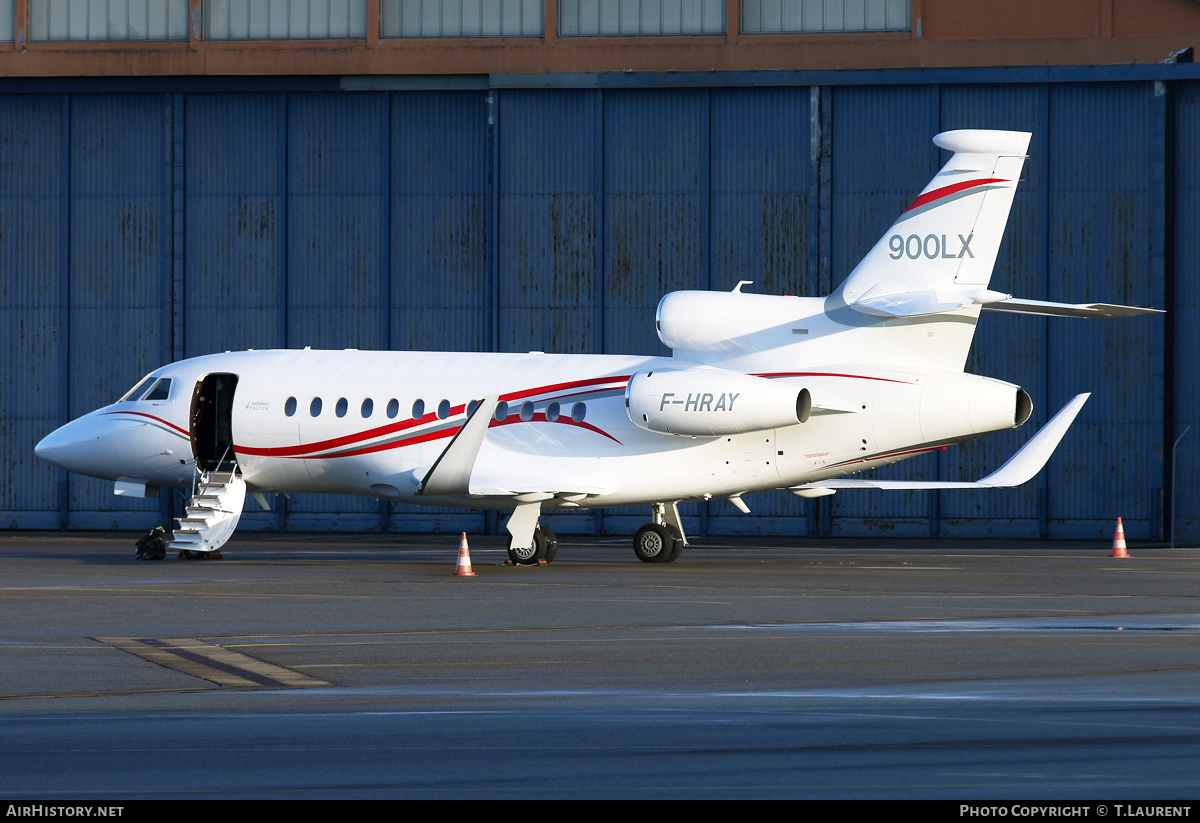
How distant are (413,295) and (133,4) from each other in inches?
380

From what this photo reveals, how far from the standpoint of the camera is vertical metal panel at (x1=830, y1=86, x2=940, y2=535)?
3456 centimetres

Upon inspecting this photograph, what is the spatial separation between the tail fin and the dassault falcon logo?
2.40m

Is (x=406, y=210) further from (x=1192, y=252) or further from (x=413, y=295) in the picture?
(x=1192, y=252)

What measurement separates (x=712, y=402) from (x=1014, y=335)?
14.1 metres

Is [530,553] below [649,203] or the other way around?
below

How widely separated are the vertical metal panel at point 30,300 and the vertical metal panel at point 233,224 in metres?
3.34

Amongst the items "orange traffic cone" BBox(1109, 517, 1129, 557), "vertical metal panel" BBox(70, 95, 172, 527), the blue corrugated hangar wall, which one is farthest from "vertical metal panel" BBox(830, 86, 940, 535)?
"vertical metal panel" BBox(70, 95, 172, 527)

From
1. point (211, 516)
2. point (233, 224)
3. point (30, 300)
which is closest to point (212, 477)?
point (211, 516)

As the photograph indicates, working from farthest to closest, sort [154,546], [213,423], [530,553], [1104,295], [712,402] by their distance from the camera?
[1104,295]
[213,423]
[154,546]
[530,553]
[712,402]

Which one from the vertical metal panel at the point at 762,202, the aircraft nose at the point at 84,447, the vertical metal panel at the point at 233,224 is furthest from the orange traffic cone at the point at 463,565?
the vertical metal panel at the point at 233,224

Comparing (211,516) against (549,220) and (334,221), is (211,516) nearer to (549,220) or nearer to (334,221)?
(334,221)

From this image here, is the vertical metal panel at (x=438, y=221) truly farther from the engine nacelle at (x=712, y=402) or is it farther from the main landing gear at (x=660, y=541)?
the engine nacelle at (x=712, y=402)

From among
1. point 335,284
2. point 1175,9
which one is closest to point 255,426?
point 335,284

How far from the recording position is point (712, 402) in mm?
22688
